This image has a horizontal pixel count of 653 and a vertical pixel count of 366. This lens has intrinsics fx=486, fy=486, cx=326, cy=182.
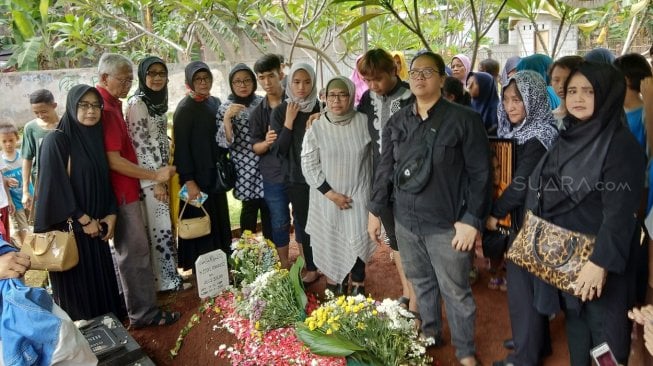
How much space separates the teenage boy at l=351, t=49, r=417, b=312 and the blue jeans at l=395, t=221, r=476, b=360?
0.29 meters

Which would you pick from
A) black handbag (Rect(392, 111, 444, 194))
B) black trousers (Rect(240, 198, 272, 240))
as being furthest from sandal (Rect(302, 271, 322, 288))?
black handbag (Rect(392, 111, 444, 194))

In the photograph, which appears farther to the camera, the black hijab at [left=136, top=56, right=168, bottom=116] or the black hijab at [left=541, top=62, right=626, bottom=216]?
the black hijab at [left=136, top=56, right=168, bottom=116]

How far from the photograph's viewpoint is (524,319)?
87.7 inches

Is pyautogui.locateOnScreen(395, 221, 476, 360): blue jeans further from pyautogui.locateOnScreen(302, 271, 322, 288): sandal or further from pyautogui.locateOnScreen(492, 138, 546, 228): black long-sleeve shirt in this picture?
pyautogui.locateOnScreen(302, 271, 322, 288): sandal

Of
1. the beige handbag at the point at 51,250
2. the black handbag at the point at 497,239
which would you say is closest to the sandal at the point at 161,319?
the beige handbag at the point at 51,250

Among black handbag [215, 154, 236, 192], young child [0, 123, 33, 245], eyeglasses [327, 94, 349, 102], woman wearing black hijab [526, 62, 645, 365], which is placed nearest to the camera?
woman wearing black hijab [526, 62, 645, 365]

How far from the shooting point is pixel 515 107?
2256mm

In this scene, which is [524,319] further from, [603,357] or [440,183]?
[440,183]

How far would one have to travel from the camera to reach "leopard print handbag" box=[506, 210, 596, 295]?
188 centimetres

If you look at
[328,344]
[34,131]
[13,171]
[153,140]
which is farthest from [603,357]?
[13,171]

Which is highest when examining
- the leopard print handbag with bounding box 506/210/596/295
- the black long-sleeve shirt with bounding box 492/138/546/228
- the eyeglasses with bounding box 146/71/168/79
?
the eyeglasses with bounding box 146/71/168/79

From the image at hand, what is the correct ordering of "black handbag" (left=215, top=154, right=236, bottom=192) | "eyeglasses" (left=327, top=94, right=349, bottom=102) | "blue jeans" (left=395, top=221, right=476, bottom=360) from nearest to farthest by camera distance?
"blue jeans" (left=395, top=221, right=476, bottom=360), "eyeglasses" (left=327, top=94, right=349, bottom=102), "black handbag" (left=215, top=154, right=236, bottom=192)

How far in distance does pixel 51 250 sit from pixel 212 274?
0.95 meters

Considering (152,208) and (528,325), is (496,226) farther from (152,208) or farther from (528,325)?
(152,208)
